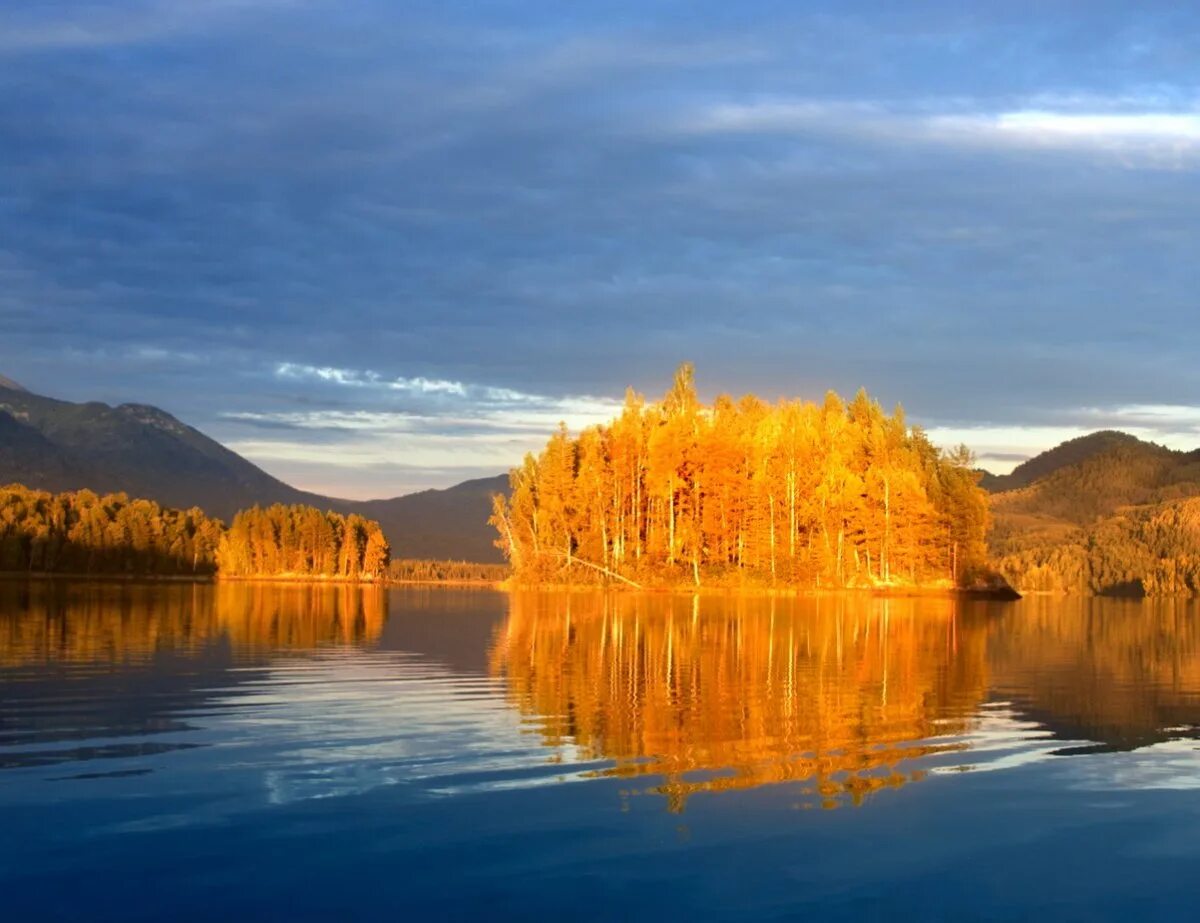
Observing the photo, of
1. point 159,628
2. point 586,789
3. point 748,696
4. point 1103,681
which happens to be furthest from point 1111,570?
point 586,789

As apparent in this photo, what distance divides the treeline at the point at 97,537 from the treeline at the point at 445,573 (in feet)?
A: 81.9

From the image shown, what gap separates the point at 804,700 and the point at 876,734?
4.10 m

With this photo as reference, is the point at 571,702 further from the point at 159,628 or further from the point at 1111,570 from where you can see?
the point at 1111,570

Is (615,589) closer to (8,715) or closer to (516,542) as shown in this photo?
(516,542)

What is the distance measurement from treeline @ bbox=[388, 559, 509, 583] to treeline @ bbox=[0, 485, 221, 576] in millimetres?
24958

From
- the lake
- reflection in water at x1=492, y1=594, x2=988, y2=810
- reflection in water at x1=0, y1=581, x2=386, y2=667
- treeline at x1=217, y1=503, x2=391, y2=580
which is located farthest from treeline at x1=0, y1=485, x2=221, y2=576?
the lake

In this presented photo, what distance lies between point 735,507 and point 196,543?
8904cm

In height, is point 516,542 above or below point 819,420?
below

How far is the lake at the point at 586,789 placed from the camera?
1060cm

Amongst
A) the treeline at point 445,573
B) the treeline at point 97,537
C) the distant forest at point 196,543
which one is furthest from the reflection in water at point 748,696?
the treeline at point 97,537

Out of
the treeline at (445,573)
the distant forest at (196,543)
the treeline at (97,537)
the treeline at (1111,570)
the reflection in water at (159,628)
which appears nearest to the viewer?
the reflection in water at (159,628)

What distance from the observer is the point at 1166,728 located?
20.8 m

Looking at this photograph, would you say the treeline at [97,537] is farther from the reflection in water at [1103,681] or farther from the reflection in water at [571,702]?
the reflection in water at [1103,681]

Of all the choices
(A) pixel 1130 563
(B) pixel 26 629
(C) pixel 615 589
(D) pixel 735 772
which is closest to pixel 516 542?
(C) pixel 615 589
